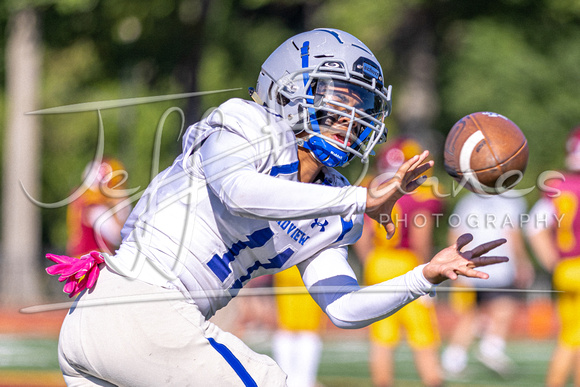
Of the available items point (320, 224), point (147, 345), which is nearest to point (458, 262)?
point (320, 224)

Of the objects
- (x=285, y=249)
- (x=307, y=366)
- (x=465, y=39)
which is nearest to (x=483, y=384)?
(x=307, y=366)

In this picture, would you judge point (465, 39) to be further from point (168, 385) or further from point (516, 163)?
point (168, 385)

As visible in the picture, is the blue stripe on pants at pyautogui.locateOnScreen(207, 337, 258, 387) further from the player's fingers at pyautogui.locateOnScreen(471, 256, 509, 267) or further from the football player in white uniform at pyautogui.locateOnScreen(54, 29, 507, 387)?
the player's fingers at pyautogui.locateOnScreen(471, 256, 509, 267)

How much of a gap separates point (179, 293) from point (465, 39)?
50.3 feet

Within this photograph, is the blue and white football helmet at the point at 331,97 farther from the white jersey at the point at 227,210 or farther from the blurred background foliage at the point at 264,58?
the blurred background foliage at the point at 264,58

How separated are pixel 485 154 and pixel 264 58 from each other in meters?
14.2

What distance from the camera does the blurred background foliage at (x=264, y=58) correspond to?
883cm

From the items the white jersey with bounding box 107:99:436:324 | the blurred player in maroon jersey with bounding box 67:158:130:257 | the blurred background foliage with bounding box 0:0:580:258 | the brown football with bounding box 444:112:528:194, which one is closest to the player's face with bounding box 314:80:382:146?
the white jersey with bounding box 107:99:436:324

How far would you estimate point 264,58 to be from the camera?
17109 mm

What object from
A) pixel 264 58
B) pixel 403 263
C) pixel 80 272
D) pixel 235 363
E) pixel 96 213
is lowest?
pixel 264 58

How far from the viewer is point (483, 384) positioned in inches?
289

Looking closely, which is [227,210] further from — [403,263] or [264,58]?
[264,58]

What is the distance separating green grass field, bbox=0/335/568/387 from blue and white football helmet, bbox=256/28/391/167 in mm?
4702

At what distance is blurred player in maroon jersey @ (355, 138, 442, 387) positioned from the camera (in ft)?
20.9
